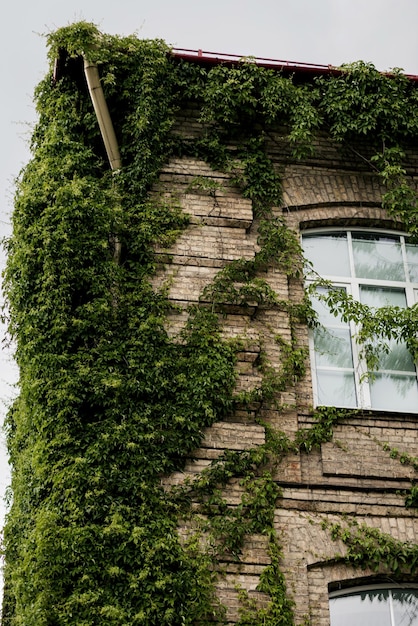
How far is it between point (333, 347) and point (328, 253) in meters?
1.19

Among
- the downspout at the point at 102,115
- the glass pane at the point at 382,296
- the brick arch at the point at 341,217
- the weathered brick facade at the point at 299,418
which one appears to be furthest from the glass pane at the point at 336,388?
the downspout at the point at 102,115

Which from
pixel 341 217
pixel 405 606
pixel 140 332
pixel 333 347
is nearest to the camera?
pixel 405 606

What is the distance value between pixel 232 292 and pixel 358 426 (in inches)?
71.6

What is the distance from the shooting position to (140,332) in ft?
32.2

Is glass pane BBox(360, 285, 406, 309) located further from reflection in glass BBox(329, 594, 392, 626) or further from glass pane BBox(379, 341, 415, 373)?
reflection in glass BBox(329, 594, 392, 626)

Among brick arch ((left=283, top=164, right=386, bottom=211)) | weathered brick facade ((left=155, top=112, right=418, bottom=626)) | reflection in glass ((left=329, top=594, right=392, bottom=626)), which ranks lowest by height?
reflection in glass ((left=329, top=594, right=392, bottom=626))

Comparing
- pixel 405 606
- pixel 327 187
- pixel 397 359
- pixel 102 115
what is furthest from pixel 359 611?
pixel 102 115

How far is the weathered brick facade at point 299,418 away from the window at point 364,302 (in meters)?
0.21

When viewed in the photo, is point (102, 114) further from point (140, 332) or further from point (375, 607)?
point (375, 607)

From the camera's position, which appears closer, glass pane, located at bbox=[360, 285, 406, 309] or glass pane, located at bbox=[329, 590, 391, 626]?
glass pane, located at bbox=[329, 590, 391, 626]

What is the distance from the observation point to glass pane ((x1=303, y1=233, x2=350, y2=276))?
1123 cm

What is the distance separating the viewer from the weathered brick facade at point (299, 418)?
9.20m

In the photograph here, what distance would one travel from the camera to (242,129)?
38.0 ft

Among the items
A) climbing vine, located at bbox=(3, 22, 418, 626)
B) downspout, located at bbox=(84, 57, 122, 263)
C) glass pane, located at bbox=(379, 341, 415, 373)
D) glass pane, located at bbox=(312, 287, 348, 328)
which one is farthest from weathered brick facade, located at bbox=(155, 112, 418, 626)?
glass pane, located at bbox=(379, 341, 415, 373)
